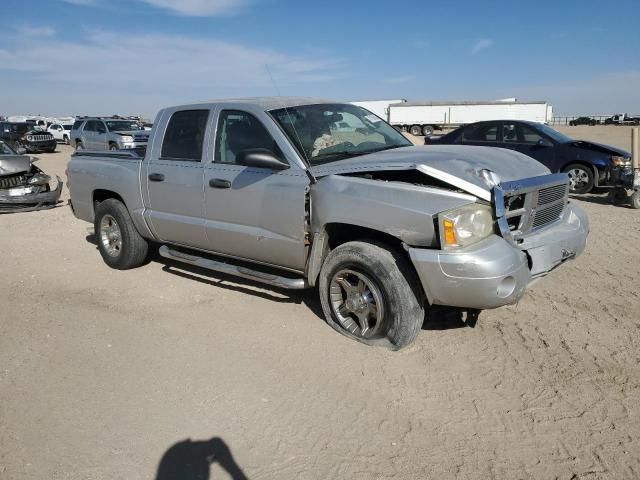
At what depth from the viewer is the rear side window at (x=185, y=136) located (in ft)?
16.6

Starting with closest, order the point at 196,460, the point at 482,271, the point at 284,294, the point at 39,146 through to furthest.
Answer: the point at 196,460 < the point at 482,271 < the point at 284,294 < the point at 39,146

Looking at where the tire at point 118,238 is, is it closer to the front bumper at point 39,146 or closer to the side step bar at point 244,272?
the side step bar at point 244,272

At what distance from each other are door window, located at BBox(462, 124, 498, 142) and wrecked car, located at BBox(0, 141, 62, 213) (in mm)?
8893

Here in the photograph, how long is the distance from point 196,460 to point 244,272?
2087 mm

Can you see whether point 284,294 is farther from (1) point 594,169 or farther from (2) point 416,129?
(2) point 416,129

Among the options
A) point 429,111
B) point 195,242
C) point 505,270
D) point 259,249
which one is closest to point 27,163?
point 195,242

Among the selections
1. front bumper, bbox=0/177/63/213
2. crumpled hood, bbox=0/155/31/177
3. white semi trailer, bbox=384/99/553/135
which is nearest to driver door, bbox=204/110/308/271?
front bumper, bbox=0/177/63/213

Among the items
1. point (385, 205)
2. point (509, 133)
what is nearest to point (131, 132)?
point (509, 133)

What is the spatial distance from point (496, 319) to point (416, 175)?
5.15 feet

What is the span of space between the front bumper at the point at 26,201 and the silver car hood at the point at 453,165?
8325 millimetres

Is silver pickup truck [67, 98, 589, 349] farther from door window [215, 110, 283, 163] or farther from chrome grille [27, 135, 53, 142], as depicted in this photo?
chrome grille [27, 135, 53, 142]

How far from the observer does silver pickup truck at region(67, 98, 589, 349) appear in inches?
140

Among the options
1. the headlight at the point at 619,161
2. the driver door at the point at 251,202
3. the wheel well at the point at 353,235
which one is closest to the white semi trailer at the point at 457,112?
the headlight at the point at 619,161

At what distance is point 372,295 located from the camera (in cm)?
400
